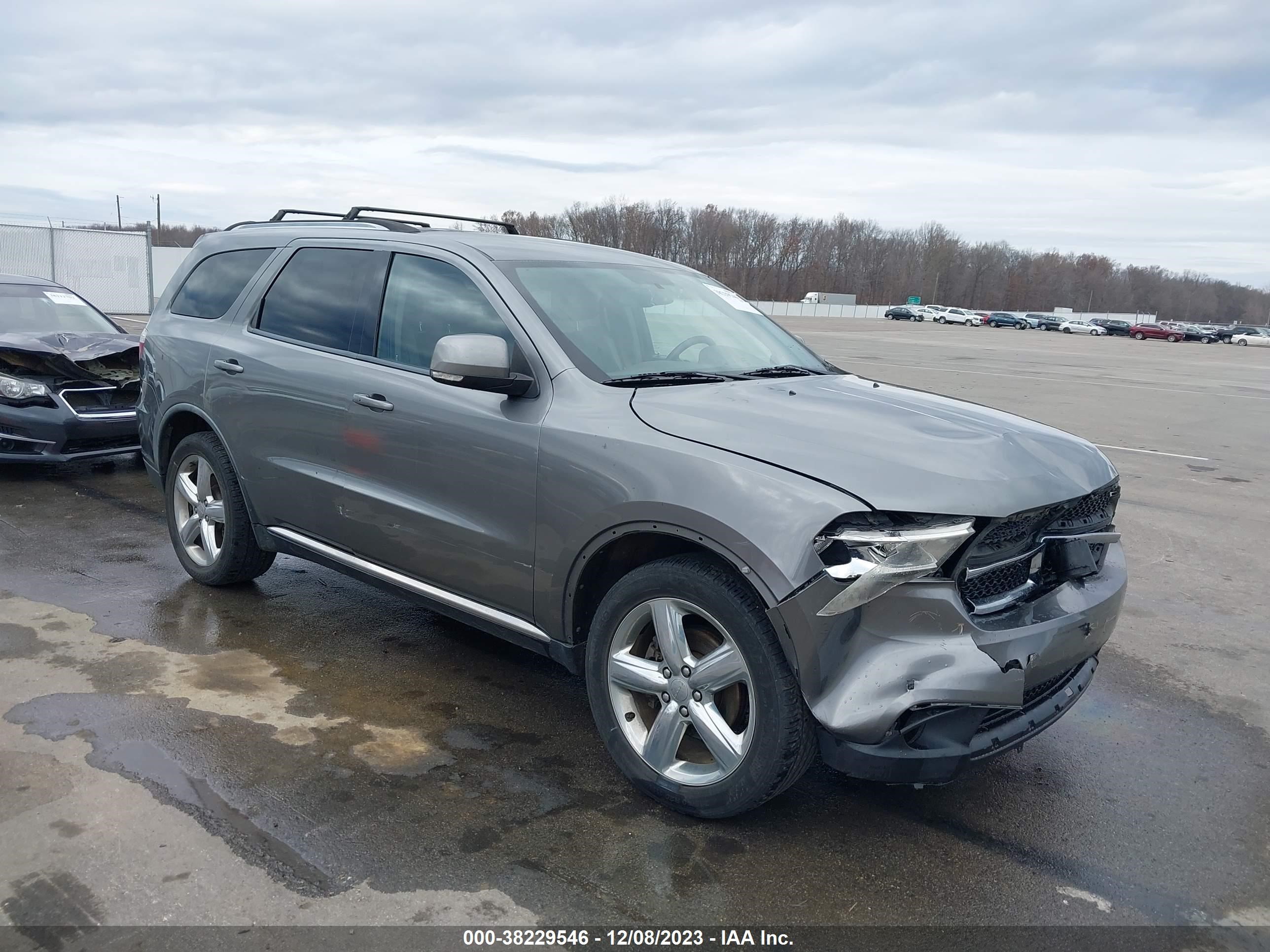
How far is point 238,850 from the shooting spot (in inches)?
116

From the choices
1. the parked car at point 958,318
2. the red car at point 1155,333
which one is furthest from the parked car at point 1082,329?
the parked car at point 958,318

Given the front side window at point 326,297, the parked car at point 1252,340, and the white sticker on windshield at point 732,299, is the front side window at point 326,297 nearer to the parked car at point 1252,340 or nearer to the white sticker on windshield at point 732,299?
the white sticker on windshield at point 732,299

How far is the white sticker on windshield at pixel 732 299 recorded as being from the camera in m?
4.77

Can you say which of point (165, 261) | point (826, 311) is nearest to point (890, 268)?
point (826, 311)

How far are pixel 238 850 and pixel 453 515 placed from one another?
134 cm

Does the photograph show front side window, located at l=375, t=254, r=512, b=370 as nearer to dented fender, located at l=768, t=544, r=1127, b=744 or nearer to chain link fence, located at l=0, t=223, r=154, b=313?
dented fender, located at l=768, t=544, r=1127, b=744

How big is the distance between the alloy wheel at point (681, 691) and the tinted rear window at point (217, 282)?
9.94 ft

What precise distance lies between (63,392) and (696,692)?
6.64m

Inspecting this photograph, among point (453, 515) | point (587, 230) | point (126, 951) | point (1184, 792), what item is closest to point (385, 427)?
point (453, 515)

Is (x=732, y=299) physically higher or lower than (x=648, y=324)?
higher

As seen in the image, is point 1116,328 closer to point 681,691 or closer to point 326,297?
point 326,297

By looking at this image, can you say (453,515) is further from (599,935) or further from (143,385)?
(143,385)

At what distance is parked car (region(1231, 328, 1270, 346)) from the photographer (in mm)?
70062

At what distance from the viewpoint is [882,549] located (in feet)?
9.09
